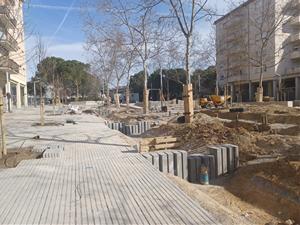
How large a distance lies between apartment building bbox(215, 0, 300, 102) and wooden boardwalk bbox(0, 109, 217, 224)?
117 ft

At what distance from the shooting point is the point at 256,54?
1863 inches

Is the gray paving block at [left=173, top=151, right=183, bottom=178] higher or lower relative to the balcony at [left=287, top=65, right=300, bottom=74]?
lower

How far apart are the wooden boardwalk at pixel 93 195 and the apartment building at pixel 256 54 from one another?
35.6 meters

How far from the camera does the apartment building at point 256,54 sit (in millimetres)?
48594

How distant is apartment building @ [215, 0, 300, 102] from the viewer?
48.6 metres

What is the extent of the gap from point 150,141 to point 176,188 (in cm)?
459

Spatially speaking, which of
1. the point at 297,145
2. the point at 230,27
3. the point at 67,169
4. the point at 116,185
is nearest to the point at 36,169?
the point at 67,169

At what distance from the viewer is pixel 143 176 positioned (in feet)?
23.6

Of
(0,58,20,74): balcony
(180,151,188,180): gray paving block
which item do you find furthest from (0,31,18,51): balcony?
(180,151,188,180): gray paving block

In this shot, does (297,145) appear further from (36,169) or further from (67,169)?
(36,169)

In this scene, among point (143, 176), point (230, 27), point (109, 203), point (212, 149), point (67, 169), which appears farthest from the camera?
point (230, 27)

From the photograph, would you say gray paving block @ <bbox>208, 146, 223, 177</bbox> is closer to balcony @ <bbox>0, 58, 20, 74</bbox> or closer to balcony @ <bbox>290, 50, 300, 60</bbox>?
balcony @ <bbox>0, 58, 20, 74</bbox>

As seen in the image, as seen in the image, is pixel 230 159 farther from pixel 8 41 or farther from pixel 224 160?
pixel 8 41

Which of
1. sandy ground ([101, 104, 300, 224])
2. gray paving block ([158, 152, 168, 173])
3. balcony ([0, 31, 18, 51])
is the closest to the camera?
sandy ground ([101, 104, 300, 224])
